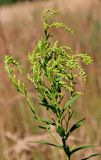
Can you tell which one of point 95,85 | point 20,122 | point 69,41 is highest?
point 69,41

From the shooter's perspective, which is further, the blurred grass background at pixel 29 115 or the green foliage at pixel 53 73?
the blurred grass background at pixel 29 115

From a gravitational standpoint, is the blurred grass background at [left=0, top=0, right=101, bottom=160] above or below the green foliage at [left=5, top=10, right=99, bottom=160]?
below

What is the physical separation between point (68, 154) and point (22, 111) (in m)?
2.19

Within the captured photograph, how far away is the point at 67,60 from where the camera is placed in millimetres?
518

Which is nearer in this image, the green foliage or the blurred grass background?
the green foliage

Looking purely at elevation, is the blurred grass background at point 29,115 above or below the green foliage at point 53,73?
below

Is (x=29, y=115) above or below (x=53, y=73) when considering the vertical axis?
below

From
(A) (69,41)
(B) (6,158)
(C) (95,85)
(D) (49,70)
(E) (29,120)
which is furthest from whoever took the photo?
(A) (69,41)

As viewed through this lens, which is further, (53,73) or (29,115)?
(29,115)

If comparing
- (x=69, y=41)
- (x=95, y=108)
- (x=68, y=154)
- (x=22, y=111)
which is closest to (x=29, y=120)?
(x=22, y=111)

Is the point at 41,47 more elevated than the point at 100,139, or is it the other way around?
the point at 41,47

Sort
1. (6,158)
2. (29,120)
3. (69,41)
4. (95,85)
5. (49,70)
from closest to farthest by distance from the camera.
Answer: (49,70), (6,158), (29,120), (95,85), (69,41)

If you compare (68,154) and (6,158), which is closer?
(68,154)

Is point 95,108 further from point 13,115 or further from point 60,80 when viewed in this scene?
point 60,80
